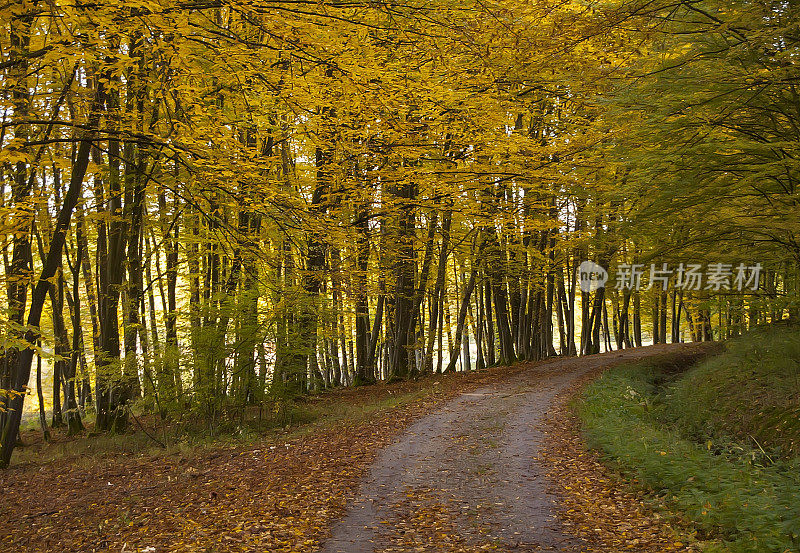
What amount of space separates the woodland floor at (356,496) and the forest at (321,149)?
172 cm

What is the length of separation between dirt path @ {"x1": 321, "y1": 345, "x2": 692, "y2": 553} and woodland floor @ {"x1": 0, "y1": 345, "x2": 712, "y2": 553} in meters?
0.02

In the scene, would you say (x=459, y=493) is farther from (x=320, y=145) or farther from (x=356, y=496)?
(x=320, y=145)

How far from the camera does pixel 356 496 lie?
23.7ft

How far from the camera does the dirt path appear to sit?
5.82 meters

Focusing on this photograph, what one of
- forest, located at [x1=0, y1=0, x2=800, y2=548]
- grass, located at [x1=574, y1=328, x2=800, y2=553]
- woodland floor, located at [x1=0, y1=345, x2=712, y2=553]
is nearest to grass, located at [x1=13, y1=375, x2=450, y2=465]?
forest, located at [x1=0, y1=0, x2=800, y2=548]

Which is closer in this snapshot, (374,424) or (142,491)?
(142,491)

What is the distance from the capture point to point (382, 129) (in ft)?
40.5

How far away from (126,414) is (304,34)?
10507 millimetres

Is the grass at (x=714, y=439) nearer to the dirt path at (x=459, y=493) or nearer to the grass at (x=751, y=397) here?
the grass at (x=751, y=397)

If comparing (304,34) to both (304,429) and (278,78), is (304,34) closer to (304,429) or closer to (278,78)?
(278,78)

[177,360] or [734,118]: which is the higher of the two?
[734,118]

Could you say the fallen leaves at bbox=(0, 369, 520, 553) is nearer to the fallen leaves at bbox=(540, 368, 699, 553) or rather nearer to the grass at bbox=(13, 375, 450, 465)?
the grass at bbox=(13, 375, 450, 465)

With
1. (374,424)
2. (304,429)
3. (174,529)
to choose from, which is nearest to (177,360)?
(304,429)

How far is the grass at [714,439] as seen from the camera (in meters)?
5.47
